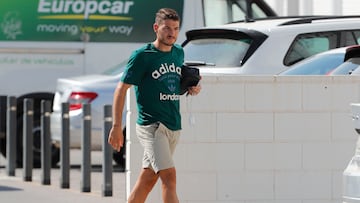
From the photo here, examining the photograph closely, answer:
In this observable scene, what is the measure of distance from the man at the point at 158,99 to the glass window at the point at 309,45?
16.7 ft

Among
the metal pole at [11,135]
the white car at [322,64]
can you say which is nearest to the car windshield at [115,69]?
the metal pole at [11,135]

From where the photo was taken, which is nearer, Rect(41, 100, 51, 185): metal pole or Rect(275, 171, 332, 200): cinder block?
Rect(275, 171, 332, 200): cinder block

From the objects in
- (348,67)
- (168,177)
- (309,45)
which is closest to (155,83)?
(168,177)

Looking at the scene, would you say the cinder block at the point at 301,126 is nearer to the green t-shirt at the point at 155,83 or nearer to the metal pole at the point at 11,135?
the green t-shirt at the point at 155,83

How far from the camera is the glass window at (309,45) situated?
14731 mm

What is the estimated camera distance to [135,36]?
61.1 ft

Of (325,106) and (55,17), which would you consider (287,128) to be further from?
(55,17)

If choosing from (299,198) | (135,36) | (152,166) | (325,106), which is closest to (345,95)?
(325,106)

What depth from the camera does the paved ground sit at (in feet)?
43.9

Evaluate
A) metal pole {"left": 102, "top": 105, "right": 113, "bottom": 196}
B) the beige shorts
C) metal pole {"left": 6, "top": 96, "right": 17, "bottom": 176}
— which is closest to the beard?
the beige shorts

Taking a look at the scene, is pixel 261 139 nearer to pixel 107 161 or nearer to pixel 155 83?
pixel 155 83

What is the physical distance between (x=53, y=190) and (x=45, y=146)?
42.4 inches

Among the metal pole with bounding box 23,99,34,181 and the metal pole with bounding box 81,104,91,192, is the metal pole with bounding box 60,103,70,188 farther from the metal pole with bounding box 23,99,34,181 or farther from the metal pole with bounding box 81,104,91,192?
the metal pole with bounding box 23,99,34,181

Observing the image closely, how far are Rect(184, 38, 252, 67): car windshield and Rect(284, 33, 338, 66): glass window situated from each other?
0.51 m
